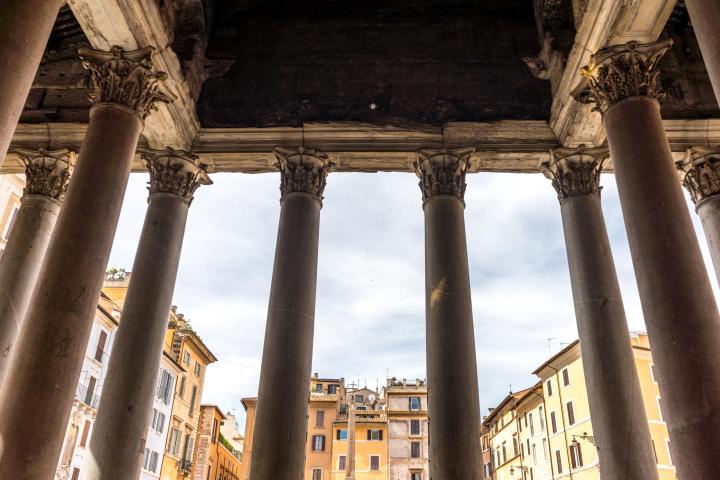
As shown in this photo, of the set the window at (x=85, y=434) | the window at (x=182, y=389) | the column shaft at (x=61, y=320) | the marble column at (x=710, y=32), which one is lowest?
the column shaft at (x=61, y=320)

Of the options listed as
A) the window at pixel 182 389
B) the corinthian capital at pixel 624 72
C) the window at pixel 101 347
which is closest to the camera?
the corinthian capital at pixel 624 72

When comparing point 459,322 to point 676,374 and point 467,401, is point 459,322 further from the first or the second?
point 676,374

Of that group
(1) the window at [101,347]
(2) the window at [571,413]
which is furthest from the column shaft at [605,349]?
(2) the window at [571,413]

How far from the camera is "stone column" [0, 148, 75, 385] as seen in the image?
956cm

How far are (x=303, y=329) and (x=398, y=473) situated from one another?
152 feet

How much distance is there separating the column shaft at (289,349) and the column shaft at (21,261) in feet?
13.1

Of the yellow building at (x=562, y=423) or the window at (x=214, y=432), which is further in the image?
the window at (x=214, y=432)

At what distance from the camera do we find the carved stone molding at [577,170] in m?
10.5

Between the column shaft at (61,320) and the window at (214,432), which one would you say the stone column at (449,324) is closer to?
the column shaft at (61,320)

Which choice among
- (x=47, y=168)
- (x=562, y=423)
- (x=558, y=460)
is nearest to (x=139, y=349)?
(x=47, y=168)

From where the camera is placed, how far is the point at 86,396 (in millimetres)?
27500

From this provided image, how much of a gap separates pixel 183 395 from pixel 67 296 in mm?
33461

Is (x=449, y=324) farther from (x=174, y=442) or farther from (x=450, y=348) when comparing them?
(x=174, y=442)

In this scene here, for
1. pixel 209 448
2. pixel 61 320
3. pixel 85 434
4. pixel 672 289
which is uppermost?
pixel 209 448
